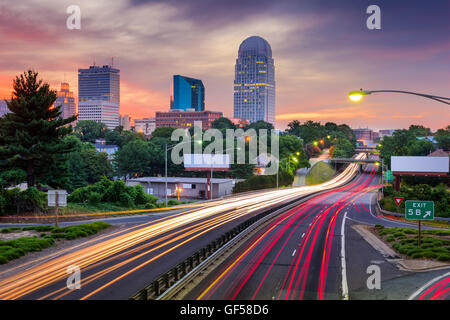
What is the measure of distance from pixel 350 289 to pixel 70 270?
48.7 feet

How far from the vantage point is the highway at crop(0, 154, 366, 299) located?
1725 cm

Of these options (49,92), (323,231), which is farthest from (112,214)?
(323,231)

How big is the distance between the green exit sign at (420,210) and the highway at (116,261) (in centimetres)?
1525

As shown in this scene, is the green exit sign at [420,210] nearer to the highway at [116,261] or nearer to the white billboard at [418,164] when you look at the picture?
the highway at [116,261]

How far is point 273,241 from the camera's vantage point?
3034 cm

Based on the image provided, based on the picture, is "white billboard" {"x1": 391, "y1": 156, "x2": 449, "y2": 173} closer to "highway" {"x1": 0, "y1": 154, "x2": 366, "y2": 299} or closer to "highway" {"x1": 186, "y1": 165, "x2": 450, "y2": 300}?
"highway" {"x1": 186, "y1": 165, "x2": 450, "y2": 300}

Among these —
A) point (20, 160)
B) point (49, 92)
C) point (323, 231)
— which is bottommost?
point (323, 231)

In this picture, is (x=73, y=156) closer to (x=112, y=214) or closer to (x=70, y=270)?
(x=112, y=214)

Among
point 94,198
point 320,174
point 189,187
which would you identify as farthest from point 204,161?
point 320,174

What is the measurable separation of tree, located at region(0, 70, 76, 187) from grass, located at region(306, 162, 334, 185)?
90.2m

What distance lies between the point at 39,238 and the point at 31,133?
60.8ft

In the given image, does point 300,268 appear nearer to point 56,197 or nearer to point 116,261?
point 116,261

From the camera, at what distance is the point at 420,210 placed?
26.5 metres
